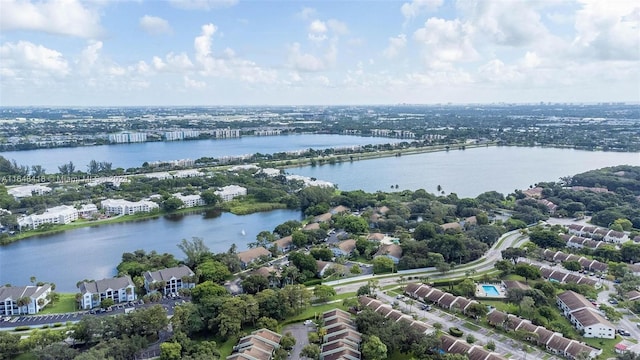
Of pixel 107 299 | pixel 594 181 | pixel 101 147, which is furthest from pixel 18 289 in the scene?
pixel 101 147

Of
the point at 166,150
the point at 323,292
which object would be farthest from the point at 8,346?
the point at 166,150

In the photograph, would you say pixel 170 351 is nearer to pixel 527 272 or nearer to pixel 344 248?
pixel 344 248

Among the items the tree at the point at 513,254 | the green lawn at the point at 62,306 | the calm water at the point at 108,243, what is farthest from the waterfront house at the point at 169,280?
the tree at the point at 513,254

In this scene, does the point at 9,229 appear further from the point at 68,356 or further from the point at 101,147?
the point at 101,147

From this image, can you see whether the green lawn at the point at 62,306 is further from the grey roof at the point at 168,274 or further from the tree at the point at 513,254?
the tree at the point at 513,254

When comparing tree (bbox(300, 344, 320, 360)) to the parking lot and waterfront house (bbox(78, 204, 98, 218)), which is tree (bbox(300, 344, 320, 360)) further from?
waterfront house (bbox(78, 204, 98, 218))

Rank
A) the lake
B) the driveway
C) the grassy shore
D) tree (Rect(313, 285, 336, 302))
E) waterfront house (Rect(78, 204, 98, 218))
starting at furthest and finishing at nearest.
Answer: waterfront house (Rect(78, 204, 98, 218))
the grassy shore
the lake
tree (Rect(313, 285, 336, 302))
the driveway

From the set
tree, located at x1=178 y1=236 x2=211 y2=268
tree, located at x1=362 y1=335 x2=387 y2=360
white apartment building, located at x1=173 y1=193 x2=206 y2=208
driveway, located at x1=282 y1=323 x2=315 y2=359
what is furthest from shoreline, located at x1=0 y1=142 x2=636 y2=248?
tree, located at x1=362 y1=335 x2=387 y2=360
